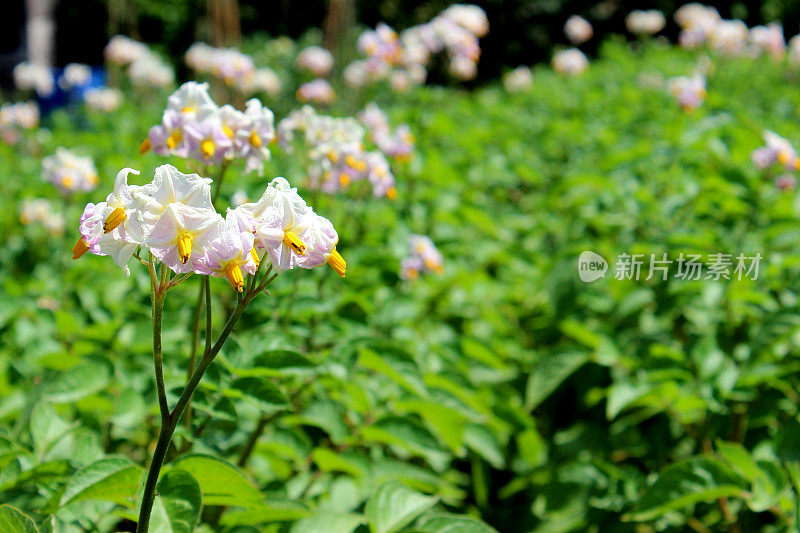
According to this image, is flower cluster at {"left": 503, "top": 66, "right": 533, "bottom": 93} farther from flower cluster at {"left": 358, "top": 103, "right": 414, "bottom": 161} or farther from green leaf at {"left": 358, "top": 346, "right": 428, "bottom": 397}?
green leaf at {"left": 358, "top": 346, "right": 428, "bottom": 397}

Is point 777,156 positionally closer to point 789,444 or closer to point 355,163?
point 789,444

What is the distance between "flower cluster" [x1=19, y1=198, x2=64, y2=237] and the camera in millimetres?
2680

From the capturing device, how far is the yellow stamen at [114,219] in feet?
2.75

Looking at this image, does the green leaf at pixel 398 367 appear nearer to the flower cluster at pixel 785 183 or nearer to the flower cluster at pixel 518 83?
the flower cluster at pixel 785 183

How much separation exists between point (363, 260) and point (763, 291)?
3.91ft

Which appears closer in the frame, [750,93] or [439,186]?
[439,186]

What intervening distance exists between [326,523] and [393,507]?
5.7 inches

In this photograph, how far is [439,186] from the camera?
10.1ft

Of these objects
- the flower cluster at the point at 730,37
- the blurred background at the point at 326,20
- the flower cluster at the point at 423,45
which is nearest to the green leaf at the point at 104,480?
the flower cluster at the point at 423,45

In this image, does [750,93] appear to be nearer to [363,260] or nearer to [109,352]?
[363,260]

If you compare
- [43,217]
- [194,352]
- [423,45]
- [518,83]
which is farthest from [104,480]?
[518,83]

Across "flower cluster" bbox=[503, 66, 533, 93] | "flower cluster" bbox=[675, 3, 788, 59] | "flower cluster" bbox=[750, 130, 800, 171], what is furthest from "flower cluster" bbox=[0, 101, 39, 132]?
"flower cluster" bbox=[675, 3, 788, 59]

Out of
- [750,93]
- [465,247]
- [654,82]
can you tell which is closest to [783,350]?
[465,247]

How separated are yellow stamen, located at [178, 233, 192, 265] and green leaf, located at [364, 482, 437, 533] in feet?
2.02
